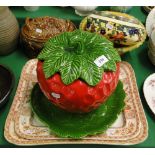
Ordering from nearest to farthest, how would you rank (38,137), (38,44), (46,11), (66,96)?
(66,96)
(38,137)
(38,44)
(46,11)

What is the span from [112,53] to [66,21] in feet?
1.57

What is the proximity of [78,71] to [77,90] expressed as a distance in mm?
56

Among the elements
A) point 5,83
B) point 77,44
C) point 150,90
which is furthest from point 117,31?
point 5,83

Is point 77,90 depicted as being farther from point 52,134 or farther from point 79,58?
point 52,134

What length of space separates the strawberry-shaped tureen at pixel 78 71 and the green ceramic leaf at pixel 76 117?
8 cm

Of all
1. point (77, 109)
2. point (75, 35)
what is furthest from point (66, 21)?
point (77, 109)

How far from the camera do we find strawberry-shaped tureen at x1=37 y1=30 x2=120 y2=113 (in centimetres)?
80

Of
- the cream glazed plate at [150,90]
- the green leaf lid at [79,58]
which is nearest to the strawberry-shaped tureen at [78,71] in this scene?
the green leaf lid at [79,58]

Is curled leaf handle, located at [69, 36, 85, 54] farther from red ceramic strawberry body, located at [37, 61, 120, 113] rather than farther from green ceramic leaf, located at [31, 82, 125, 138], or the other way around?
green ceramic leaf, located at [31, 82, 125, 138]

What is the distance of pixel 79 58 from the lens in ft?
2.67

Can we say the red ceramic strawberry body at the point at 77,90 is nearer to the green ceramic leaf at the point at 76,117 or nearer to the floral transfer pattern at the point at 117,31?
the green ceramic leaf at the point at 76,117

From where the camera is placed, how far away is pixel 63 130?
91 cm
